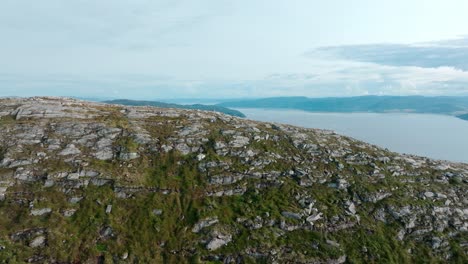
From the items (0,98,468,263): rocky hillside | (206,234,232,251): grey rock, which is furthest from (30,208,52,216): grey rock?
(206,234,232,251): grey rock

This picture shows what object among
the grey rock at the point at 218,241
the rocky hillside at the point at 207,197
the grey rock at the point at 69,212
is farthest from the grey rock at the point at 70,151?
the grey rock at the point at 218,241

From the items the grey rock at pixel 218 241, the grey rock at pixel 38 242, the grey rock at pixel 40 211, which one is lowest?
the grey rock at pixel 218 241

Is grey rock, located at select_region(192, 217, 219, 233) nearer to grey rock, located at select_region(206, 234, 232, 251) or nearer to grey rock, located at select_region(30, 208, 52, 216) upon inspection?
grey rock, located at select_region(206, 234, 232, 251)

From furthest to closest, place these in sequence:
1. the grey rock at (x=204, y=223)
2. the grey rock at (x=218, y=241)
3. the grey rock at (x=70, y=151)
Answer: the grey rock at (x=70, y=151) → the grey rock at (x=204, y=223) → the grey rock at (x=218, y=241)

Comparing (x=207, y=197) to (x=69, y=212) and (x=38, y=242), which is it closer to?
(x=69, y=212)

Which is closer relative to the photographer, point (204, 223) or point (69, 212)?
point (69, 212)

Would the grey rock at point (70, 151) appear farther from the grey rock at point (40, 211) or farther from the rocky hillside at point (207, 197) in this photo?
the grey rock at point (40, 211)

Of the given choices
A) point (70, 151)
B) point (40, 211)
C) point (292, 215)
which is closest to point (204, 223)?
point (292, 215)

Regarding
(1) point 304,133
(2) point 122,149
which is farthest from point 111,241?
(1) point 304,133

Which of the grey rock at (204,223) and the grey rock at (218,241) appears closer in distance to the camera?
the grey rock at (218,241)
